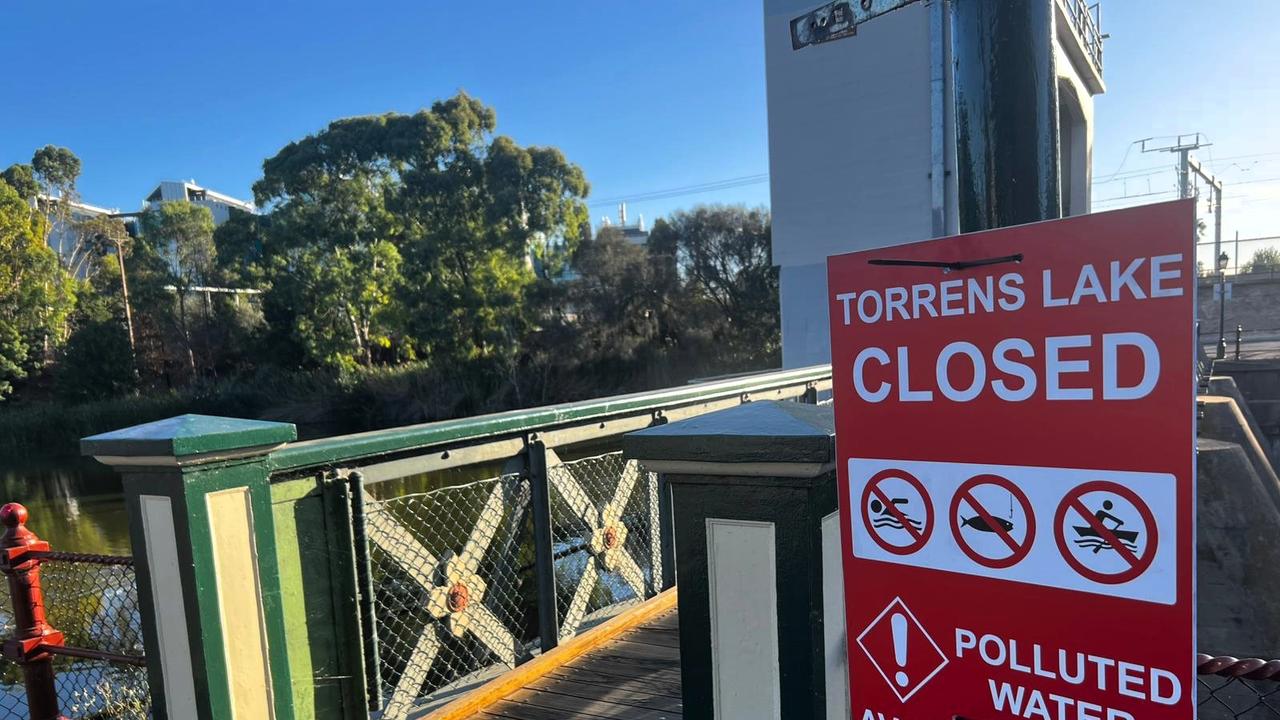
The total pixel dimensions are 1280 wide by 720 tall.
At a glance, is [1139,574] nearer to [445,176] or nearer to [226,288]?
[445,176]

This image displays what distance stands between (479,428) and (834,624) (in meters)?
1.68

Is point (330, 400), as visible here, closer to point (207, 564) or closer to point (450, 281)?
point (450, 281)

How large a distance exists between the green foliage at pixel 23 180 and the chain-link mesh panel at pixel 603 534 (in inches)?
1494

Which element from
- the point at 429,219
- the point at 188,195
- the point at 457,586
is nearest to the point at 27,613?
the point at 457,586

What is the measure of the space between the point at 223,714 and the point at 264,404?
31.3 meters

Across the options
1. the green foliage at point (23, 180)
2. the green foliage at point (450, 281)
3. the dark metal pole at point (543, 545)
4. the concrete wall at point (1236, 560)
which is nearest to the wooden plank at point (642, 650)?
the dark metal pole at point (543, 545)

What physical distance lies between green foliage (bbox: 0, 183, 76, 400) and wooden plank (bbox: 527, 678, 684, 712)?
28756mm

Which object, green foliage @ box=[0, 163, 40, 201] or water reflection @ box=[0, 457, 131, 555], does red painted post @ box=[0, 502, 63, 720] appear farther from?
green foliage @ box=[0, 163, 40, 201]

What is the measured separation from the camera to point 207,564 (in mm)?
2008

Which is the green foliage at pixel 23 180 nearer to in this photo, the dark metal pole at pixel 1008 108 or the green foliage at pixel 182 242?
the green foliage at pixel 182 242

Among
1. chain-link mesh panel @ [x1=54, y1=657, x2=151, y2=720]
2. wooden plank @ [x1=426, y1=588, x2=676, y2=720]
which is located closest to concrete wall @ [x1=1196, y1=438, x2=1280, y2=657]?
wooden plank @ [x1=426, y1=588, x2=676, y2=720]

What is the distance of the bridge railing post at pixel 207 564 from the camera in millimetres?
1982

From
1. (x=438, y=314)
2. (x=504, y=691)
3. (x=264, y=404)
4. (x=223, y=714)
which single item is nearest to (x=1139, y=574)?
(x=223, y=714)

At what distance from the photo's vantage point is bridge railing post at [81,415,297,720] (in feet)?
6.50
